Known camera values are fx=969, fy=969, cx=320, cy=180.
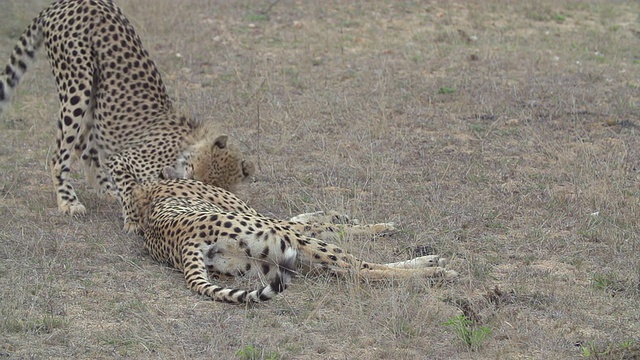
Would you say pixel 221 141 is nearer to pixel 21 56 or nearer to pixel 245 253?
pixel 245 253

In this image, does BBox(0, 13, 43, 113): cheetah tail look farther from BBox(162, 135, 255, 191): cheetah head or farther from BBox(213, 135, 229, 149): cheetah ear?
BBox(213, 135, 229, 149): cheetah ear

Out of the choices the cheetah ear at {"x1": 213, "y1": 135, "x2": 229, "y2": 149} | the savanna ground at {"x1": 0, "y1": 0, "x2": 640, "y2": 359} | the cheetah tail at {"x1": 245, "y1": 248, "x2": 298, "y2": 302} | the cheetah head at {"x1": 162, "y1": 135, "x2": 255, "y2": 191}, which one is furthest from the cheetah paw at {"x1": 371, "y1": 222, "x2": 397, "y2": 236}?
the cheetah ear at {"x1": 213, "y1": 135, "x2": 229, "y2": 149}

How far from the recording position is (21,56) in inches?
250

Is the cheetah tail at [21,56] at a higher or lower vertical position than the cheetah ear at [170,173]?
higher

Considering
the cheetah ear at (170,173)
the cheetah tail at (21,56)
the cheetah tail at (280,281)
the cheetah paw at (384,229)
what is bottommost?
the cheetah paw at (384,229)

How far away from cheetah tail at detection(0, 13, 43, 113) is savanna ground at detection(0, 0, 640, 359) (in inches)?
24.4

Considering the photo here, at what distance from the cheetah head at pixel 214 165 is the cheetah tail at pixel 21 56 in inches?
53.4

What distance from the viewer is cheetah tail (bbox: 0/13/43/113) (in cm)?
630

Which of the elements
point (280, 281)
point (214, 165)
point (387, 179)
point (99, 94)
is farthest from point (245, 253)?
point (99, 94)

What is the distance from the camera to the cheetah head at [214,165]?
5.70 m

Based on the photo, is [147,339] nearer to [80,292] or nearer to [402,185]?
[80,292]

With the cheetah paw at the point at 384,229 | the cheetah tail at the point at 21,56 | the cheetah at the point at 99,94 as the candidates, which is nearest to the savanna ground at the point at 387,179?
the cheetah paw at the point at 384,229

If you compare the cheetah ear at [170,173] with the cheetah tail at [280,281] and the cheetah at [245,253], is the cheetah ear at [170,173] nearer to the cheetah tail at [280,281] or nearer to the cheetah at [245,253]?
the cheetah at [245,253]

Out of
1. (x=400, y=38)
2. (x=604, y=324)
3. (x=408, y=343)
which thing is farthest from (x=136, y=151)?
(x=400, y=38)
